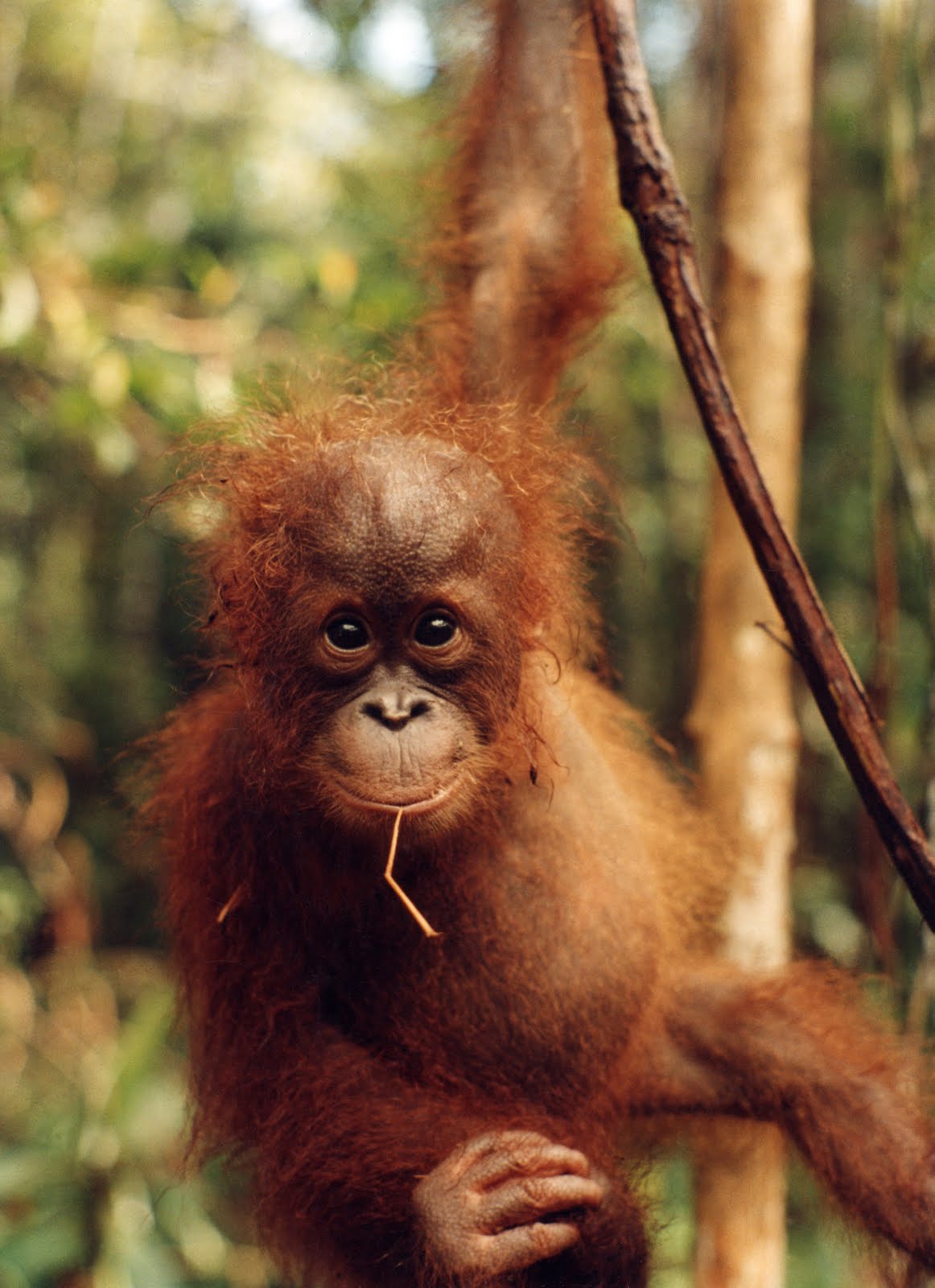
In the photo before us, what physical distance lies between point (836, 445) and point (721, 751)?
302 cm

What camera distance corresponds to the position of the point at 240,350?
303 cm

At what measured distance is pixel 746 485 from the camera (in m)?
1.51

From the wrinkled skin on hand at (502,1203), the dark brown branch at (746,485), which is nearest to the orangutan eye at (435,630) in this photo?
the dark brown branch at (746,485)

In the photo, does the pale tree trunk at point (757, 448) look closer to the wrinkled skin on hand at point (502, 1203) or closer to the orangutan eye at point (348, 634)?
the wrinkled skin on hand at point (502, 1203)

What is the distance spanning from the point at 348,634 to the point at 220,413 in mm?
791

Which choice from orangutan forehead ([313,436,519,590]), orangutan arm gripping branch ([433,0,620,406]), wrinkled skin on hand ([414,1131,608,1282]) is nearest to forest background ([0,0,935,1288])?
orangutan arm gripping branch ([433,0,620,406])

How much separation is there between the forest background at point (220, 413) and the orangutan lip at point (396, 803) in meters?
0.47

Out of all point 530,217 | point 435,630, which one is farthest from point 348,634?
point 530,217

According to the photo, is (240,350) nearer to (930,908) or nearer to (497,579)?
(497,579)

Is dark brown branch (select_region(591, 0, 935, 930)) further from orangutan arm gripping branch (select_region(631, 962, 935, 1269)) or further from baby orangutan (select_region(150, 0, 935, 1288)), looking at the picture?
orangutan arm gripping branch (select_region(631, 962, 935, 1269))

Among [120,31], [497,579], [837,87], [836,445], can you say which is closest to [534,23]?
[497,579]

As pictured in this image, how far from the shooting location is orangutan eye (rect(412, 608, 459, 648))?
5.09 feet

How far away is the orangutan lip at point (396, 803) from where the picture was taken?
146cm

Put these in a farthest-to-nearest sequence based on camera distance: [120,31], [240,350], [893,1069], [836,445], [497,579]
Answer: [120,31]
[836,445]
[240,350]
[893,1069]
[497,579]
